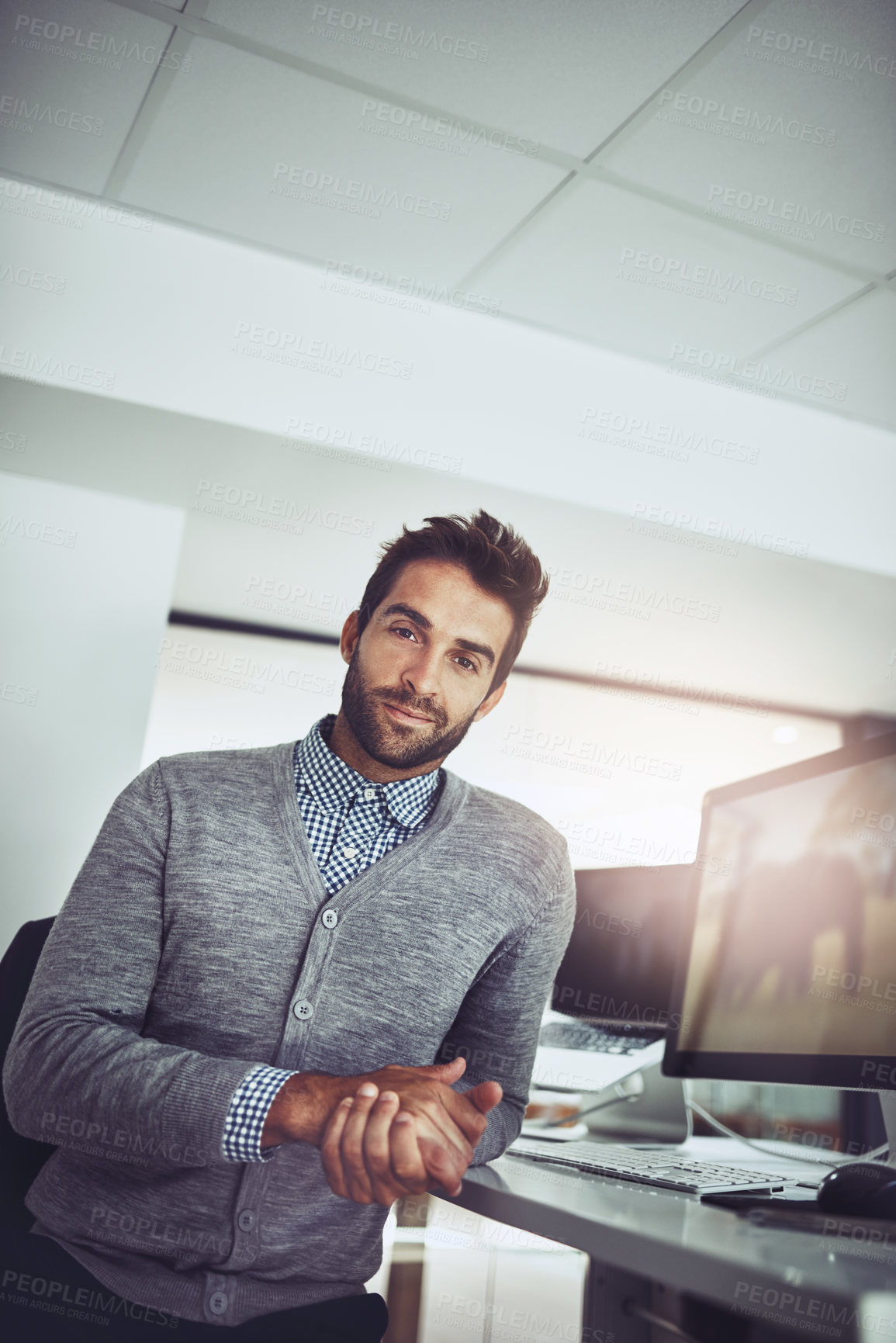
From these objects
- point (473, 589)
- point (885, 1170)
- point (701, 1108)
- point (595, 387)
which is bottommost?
point (701, 1108)

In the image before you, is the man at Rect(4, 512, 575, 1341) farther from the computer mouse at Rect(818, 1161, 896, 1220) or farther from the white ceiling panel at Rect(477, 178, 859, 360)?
the white ceiling panel at Rect(477, 178, 859, 360)

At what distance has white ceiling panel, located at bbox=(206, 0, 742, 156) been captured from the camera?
1.72m

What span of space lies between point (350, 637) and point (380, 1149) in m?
0.97

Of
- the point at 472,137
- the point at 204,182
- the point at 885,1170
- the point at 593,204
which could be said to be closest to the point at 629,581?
the point at 593,204

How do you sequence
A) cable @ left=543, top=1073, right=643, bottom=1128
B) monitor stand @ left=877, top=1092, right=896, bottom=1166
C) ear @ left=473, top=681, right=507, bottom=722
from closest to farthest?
monitor stand @ left=877, top=1092, right=896, bottom=1166 → ear @ left=473, top=681, right=507, bottom=722 → cable @ left=543, top=1073, right=643, bottom=1128

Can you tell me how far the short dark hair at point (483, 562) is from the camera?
1.62m

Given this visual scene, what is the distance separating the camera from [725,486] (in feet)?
9.14

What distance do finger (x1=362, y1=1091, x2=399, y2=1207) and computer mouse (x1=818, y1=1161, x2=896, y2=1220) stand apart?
0.43 metres

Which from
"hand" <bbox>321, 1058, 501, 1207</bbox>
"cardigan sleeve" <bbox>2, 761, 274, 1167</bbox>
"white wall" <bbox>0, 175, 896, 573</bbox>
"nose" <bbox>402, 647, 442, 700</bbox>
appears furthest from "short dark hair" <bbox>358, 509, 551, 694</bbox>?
"white wall" <bbox>0, 175, 896, 573</bbox>

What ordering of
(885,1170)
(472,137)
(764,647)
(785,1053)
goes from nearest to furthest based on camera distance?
1. (885,1170)
2. (785,1053)
3. (472,137)
4. (764,647)

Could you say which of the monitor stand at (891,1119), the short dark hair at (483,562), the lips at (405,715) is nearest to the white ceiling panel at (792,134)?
the short dark hair at (483,562)

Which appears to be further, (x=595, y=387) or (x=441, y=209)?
(x=595, y=387)

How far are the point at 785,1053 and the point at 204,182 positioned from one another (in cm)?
216

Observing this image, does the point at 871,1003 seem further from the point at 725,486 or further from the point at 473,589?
the point at 725,486
